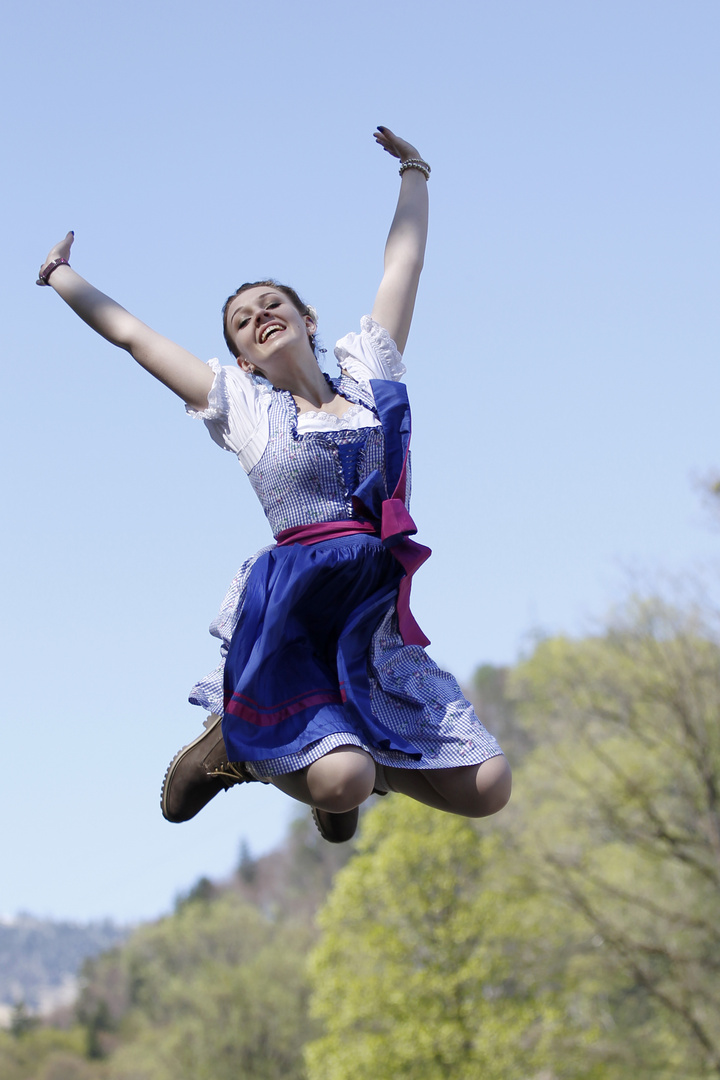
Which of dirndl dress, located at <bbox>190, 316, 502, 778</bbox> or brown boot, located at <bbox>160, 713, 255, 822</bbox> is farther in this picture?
brown boot, located at <bbox>160, 713, 255, 822</bbox>

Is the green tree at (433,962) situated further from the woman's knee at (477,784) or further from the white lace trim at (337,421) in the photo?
the white lace trim at (337,421)

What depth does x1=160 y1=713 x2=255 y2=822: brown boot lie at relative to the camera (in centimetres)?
298

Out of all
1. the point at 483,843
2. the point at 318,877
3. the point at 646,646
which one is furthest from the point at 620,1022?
the point at 318,877

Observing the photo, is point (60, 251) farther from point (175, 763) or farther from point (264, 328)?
point (175, 763)

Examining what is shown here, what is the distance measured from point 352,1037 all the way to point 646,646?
6.50 metres

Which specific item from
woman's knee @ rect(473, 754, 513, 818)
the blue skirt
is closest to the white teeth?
the blue skirt

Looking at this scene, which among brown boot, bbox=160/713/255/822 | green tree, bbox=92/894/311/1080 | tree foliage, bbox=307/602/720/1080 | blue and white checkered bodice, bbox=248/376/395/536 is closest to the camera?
blue and white checkered bodice, bbox=248/376/395/536

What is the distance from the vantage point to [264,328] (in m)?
3.08

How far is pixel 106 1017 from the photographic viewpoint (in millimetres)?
38906

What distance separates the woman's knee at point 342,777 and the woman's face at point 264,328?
1.17m

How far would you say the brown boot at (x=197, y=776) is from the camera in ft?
A: 9.77

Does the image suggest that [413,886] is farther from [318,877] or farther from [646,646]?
[318,877]

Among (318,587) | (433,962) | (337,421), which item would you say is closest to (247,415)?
(337,421)

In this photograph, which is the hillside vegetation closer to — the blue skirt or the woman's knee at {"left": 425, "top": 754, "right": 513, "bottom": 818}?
the woman's knee at {"left": 425, "top": 754, "right": 513, "bottom": 818}
